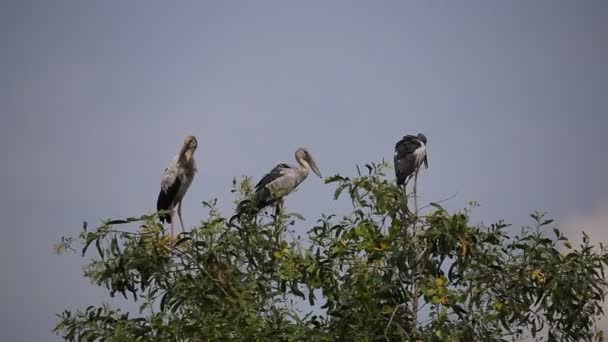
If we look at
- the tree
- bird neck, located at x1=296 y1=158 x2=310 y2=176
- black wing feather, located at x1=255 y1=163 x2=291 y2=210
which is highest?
bird neck, located at x1=296 y1=158 x2=310 y2=176

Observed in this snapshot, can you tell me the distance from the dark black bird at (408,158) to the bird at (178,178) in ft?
9.55

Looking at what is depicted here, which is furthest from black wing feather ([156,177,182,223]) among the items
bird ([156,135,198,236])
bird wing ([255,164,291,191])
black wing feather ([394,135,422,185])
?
black wing feather ([394,135,422,185])

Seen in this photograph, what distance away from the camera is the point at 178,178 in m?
13.8

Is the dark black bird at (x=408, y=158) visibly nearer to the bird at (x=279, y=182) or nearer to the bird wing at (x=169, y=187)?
the bird at (x=279, y=182)

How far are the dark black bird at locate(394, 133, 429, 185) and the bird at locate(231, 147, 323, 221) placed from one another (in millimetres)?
1295

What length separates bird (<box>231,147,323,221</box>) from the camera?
32.7ft

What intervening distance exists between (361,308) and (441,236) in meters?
0.98

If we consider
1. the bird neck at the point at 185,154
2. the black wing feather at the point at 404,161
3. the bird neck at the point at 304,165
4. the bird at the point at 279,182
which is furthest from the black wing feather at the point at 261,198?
the black wing feather at the point at 404,161

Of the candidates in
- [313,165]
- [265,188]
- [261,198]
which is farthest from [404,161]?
[261,198]

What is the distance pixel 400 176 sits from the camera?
14.5 meters

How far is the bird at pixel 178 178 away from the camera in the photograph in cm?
1373

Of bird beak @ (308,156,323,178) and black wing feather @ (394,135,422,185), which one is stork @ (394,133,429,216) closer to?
black wing feather @ (394,135,422,185)

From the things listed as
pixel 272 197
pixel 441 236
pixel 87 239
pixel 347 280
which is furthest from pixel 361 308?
pixel 272 197

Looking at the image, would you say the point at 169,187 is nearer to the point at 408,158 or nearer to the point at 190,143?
the point at 190,143
